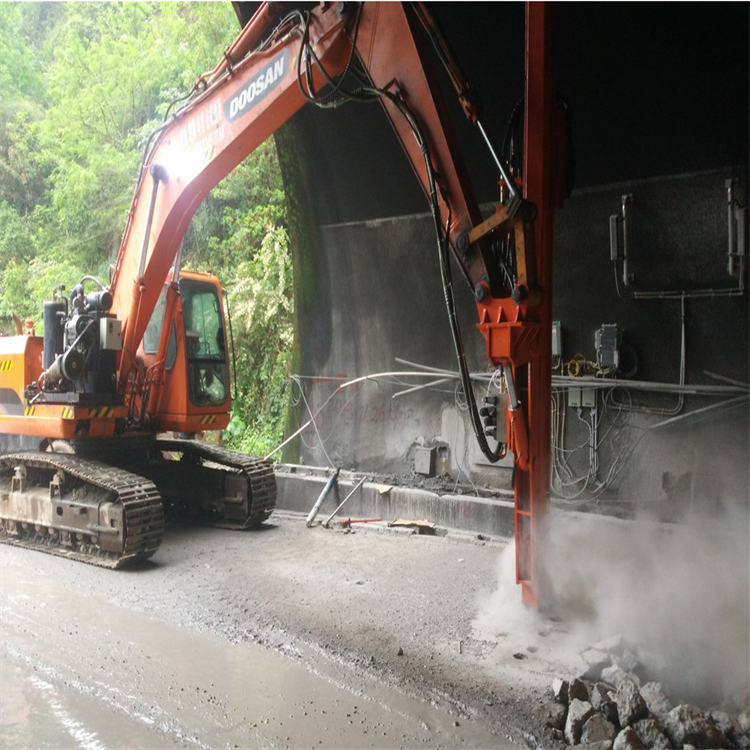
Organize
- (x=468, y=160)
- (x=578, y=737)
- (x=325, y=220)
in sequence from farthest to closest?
(x=325, y=220) → (x=468, y=160) → (x=578, y=737)

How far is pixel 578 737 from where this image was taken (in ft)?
10.1

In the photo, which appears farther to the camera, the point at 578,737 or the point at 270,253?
the point at 270,253

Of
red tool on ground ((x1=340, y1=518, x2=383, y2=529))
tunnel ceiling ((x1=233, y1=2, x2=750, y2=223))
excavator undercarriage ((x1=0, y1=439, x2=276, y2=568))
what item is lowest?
red tool on ground ((x1=340, y1=518, x2=383, y2=529))

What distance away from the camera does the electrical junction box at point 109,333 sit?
6395 mm

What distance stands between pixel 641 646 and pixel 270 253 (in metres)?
9.52

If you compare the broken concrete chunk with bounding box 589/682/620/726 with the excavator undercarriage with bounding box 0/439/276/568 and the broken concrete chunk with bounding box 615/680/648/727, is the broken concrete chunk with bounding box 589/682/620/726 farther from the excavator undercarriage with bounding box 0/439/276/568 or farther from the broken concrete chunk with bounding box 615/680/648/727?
the excavator undercarriage with bounding box 0/439/276/568

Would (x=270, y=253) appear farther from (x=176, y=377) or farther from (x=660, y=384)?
(x=660, y=384)

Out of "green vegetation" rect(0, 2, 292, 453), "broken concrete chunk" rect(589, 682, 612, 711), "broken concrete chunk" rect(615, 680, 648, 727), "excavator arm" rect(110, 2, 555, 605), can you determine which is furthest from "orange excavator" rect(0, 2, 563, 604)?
"green vegetation" rect(0, 2, 292, 453)

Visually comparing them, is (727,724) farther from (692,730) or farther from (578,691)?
(578,691)

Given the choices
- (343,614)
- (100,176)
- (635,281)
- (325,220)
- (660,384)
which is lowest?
(343,614)

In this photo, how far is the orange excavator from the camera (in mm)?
4129

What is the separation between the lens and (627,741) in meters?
2.88

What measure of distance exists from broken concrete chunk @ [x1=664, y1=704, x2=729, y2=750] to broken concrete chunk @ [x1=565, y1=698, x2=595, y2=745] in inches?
12.8

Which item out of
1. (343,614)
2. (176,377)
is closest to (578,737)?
(343,614)
